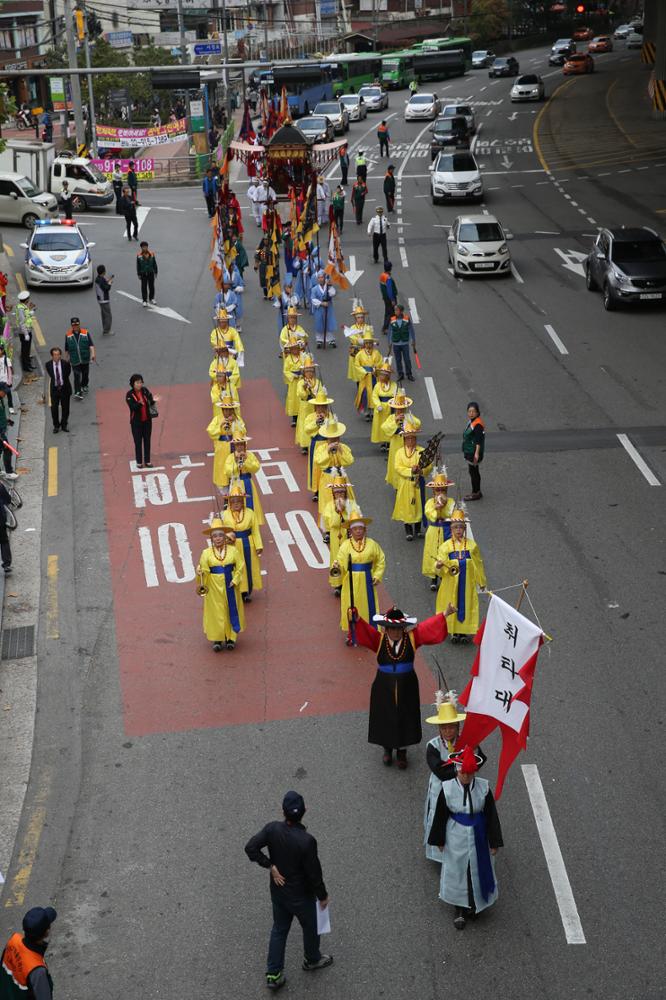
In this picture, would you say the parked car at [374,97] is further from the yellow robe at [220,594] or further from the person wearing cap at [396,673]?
the person wearing cap at [396,673]

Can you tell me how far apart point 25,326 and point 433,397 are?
7.63 metres

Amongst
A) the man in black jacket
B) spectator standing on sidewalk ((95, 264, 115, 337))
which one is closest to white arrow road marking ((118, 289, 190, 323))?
spectator standing on sidewalk ((95, 264, 115, 337))

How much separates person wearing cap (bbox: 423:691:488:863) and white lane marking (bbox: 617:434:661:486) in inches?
365

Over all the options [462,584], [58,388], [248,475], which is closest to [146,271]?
[58,388]

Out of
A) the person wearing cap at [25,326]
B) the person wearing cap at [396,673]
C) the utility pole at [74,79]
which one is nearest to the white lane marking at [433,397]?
the person wearing cap at [25,326]

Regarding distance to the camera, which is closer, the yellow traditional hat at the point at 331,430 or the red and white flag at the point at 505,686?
the red and white flag at the point at 505,686

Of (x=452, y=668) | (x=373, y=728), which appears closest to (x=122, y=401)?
(x=452, y=668)

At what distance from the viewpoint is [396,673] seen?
1062 cm

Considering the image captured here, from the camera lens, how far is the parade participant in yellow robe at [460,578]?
42.4 feet

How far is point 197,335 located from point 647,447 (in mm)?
11021

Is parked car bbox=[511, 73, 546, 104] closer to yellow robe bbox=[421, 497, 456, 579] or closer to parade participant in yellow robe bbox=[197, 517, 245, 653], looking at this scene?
yellow robe bbox=[421, 497, 456, 579]

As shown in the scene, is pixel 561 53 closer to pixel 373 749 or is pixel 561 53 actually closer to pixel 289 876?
pixel 373 749

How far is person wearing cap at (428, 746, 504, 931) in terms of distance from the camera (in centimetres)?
879

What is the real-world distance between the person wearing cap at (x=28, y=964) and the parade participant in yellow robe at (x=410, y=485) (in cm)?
904
